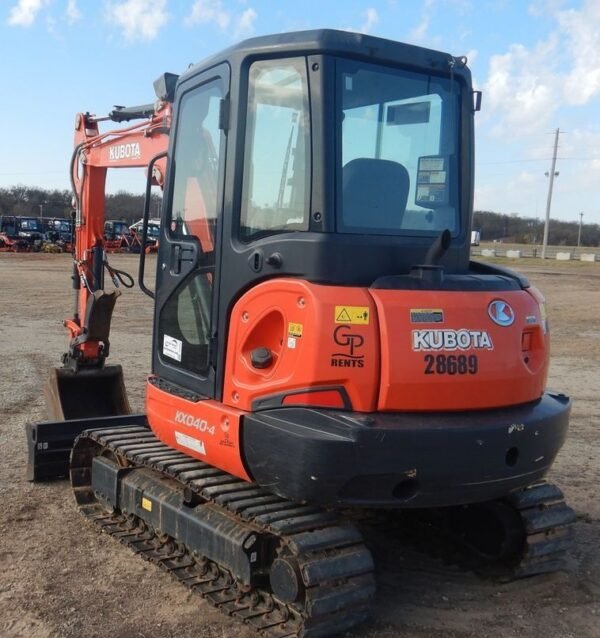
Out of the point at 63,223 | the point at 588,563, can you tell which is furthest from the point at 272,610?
the point at 63,223

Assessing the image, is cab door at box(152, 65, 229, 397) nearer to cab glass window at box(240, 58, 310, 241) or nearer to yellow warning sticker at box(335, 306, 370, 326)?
cab glass window at box(240, 58, 310, 241)

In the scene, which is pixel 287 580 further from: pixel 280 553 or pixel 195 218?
pixel 195 218

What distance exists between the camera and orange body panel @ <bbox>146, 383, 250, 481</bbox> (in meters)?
4.23

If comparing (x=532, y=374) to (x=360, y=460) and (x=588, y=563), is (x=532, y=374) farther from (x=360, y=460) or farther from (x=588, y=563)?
(x=588, y=563)

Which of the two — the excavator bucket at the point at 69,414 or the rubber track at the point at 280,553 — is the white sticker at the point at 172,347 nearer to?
the rubber track at the point at 280,553

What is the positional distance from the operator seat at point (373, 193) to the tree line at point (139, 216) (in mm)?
51801

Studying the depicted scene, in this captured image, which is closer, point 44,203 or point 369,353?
point 369,353

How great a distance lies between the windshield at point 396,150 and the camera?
4.11 m

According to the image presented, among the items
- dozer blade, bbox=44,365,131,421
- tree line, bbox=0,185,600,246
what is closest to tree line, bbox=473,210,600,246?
tree line, bbox=0,185,600,246

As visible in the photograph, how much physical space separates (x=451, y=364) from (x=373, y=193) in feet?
3.13

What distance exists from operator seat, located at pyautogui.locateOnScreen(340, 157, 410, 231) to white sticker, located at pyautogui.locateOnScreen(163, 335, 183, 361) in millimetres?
1440

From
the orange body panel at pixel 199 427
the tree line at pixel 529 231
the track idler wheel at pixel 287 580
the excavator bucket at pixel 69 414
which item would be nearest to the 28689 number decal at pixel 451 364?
the orange body panel at pixel 199 427

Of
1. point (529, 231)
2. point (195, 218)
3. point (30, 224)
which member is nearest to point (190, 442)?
point (195, 218)

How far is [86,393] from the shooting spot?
7223mm
